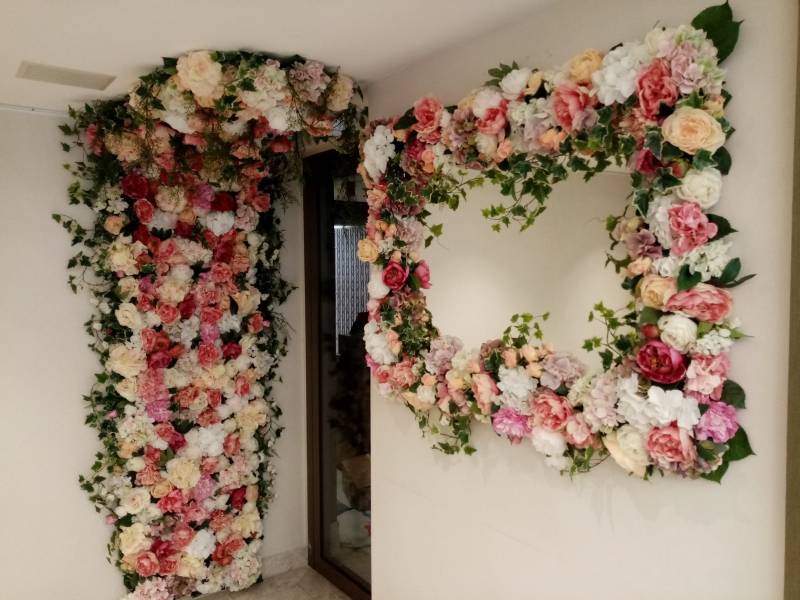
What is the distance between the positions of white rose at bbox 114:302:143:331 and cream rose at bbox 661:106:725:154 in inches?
95.1

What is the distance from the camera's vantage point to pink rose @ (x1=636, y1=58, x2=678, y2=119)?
4.77ft

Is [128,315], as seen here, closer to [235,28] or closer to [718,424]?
[235,28]

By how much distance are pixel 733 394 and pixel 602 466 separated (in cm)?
45

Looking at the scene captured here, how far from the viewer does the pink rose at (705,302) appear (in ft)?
4.66

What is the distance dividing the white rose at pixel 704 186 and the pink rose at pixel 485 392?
0.81m

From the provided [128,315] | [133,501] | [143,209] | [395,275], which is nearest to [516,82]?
[395,275]

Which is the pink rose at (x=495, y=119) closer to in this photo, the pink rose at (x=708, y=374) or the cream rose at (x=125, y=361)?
the pink rose at (x=708, y=374)

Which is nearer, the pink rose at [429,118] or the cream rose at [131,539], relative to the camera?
the pink rose at [429,118]

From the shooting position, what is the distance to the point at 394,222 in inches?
93.0

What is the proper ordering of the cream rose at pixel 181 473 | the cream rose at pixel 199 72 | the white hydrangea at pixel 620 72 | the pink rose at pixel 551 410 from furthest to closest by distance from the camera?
the cream rose at pixel 181 473 → the cream rose at pixel 199 72 → the pink rose at pixel 551 410 → the white hydrangea at pixel 620 72

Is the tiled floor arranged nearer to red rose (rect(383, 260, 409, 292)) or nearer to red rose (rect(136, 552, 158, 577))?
red rose (rect(136, 552, 158, 577))

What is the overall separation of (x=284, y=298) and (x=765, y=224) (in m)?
2.53

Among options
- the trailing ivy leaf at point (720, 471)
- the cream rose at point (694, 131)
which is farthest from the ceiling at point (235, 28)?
the trailing ivy leaf at point (720, 471)

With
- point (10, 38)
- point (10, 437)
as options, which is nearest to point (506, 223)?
point (10, 38)
